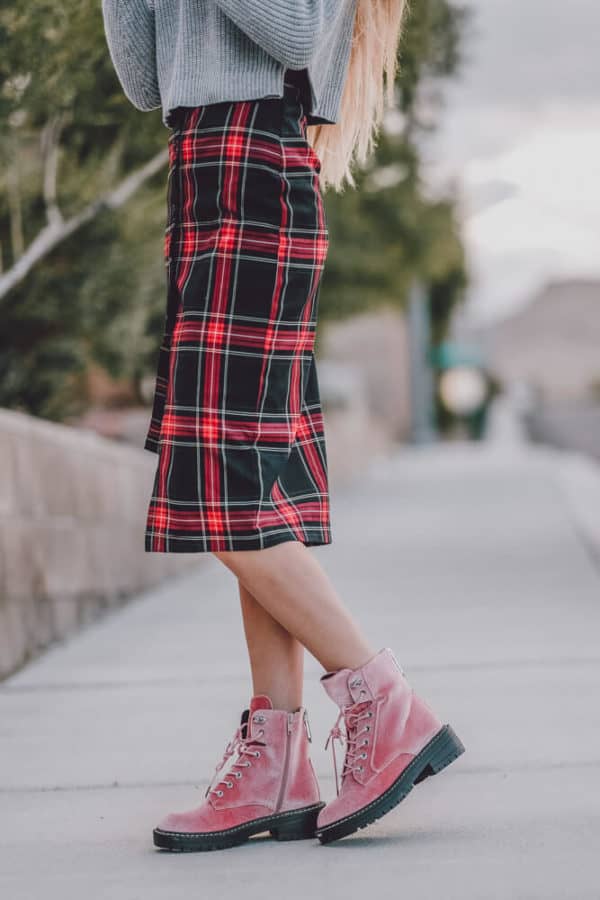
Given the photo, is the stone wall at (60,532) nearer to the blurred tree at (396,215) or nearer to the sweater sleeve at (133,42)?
the sweater sleeve at (133,42)

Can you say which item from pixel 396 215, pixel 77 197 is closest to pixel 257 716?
pixel 77 197

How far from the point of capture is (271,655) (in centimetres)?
236

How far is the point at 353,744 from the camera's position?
2312 millimetres

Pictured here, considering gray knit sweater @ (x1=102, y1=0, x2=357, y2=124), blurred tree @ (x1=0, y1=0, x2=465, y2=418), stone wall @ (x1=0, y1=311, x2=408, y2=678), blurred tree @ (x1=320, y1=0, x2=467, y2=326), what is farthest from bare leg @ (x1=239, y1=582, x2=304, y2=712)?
blurred tree @ (x1=320, y1=0, x2=467, y2=326)

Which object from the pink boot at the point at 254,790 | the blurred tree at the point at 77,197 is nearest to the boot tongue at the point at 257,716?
the pink boot at the point at 254,790

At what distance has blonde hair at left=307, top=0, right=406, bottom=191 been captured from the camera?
8.05 ft

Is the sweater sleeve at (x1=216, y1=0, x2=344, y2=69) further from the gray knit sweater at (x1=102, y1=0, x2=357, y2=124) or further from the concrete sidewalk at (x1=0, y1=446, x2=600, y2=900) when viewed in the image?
the concrete sidewalk at (x1=0, y1=446, x2=600, y2=900)

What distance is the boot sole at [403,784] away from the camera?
2.26m

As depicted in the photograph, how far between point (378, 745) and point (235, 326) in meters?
0.78

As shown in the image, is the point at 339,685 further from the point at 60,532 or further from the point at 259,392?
the point at 60,532

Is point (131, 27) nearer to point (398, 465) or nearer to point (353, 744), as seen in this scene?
point (353, 744)

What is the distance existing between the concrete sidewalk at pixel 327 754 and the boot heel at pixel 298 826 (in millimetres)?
30

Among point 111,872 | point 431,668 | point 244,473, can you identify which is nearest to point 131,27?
point 244,473

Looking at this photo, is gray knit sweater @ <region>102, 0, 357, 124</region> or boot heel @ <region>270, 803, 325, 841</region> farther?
boot heel @ <region>270, 803, 325, 841</region>
